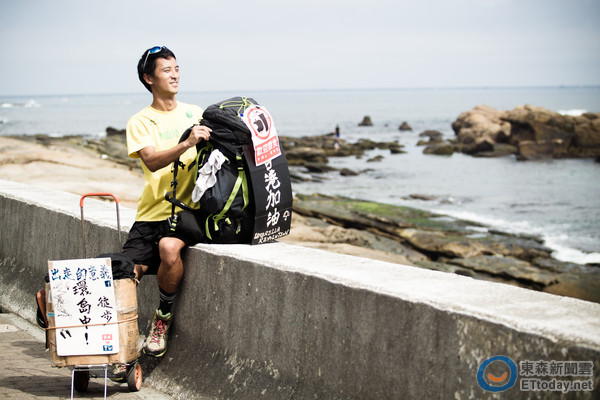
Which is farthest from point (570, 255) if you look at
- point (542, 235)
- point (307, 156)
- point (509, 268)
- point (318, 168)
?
point (307, 156)

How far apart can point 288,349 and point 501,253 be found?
547 inches

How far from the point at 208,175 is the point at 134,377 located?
130 cm

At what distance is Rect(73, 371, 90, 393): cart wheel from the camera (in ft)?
14.3

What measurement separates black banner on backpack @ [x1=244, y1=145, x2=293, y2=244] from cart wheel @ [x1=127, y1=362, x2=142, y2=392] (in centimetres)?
104

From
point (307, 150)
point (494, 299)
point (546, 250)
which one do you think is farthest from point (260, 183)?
point (307, 150)

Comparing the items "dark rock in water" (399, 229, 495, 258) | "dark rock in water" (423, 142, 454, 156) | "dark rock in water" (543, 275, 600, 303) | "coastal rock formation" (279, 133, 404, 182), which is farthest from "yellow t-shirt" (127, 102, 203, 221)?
"dark rock in water" (423, 142, 454, 156)

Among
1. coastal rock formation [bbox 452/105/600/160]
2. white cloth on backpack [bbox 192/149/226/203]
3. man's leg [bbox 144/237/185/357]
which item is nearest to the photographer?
white cloth on backpack [bbox 192/149/226/203]

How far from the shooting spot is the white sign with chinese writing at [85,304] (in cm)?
405

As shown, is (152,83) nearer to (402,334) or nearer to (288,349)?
(288,349)

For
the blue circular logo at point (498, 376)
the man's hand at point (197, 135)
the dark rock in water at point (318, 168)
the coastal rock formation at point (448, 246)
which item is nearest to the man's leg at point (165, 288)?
the man's hand at point (197, 135)

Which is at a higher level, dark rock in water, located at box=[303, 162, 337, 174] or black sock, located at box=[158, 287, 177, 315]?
black sock, located at box=[158, 287, 177, 315]

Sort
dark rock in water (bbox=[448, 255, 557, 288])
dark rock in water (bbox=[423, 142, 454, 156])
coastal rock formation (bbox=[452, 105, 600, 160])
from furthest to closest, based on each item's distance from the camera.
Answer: dark rock in water (bbox=[423, 142, 454, 156]), coastal rock formation (bbox=[452, 105, 600, 160]), dark rock in water (bbox=[448, 255, 557, 288])

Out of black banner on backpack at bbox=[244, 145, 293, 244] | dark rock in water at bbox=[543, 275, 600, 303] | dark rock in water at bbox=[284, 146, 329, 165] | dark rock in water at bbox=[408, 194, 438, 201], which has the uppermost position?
black banner on backpack at bbox=[244, 145, 293, 244]

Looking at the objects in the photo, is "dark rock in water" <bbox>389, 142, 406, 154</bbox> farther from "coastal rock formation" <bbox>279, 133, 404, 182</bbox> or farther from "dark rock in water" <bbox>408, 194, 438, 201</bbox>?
"dark rock in water" <bbox>408, 194, 438, 201</bbox>
